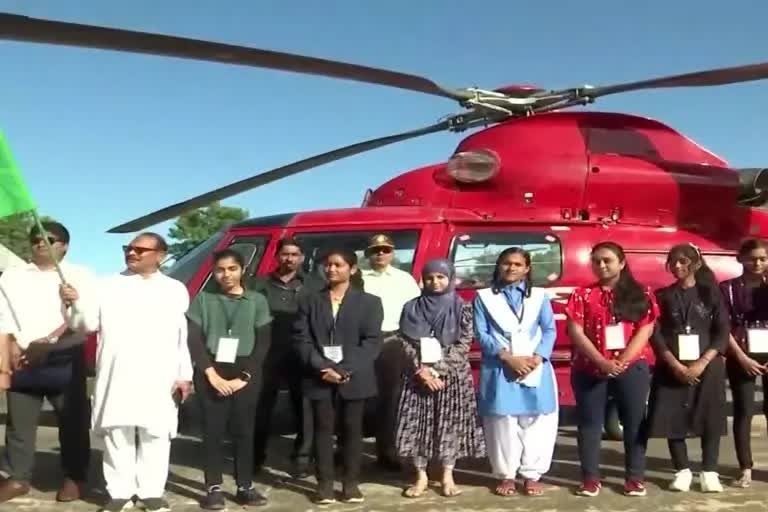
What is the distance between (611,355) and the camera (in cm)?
502

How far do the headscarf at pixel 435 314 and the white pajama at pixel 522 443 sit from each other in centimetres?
60

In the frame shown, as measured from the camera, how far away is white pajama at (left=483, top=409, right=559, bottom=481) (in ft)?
16.5

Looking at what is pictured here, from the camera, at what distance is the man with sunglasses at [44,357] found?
4.79m

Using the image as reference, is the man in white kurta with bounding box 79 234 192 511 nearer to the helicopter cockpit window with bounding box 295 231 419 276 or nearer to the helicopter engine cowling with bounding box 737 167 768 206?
the helicopter cockpit window with bounding box 295 231 419 276

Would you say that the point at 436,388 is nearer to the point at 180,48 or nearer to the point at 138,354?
the point at 138,354

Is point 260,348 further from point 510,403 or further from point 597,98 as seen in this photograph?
point 597,98

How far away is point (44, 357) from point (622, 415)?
11.5 feet

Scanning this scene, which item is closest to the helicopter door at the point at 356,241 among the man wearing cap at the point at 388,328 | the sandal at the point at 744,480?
the man wearing cap at the point at 388,328

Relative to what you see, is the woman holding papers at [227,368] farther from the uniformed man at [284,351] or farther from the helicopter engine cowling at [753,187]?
the helicopter engine cowling at [753,187]

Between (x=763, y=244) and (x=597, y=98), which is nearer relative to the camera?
(x=763, y=244)

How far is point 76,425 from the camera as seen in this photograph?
508 cm

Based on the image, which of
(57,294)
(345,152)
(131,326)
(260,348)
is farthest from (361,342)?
(345,152)

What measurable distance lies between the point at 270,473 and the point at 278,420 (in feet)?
5.56

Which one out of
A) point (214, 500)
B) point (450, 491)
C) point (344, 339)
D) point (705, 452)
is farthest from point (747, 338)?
point (214, 500)
